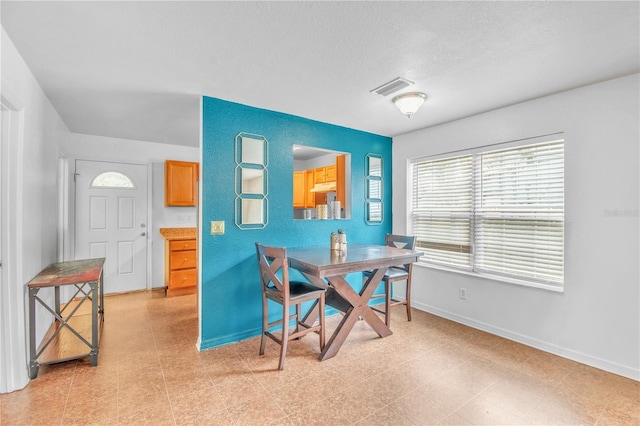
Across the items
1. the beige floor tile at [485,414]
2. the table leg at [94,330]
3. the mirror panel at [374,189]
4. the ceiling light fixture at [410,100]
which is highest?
the ceiling light fixture at [410,100]

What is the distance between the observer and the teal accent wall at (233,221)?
2822 mm

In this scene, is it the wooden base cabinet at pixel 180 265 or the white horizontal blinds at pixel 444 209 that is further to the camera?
the wooden base cabinet at pixel 180 265

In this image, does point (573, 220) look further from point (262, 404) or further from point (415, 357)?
point (262, 404)

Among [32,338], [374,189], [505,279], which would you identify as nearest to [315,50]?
[374,189]

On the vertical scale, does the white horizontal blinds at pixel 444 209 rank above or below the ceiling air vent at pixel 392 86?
below

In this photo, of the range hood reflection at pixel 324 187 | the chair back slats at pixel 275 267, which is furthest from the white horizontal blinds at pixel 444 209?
the chair back slats at pixel 275 267

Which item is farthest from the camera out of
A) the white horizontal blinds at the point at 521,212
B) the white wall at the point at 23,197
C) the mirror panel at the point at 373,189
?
the mirror panel at the point at 373,189

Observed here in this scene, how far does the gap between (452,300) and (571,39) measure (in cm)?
267

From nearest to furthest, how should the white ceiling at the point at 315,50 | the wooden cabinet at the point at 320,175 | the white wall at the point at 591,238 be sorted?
the white ceiling at the point at 315,50 → the white wall at the point at 591,238 → the wooden cabinet at the point at 320,175

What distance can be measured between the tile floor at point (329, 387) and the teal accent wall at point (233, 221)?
1.04 ft

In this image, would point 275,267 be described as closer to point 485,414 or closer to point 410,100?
point 485,414

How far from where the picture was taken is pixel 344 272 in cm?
243

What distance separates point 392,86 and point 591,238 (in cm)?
208

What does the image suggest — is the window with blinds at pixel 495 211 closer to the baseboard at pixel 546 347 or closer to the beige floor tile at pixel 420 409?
the baseboard at pixel 546 347
